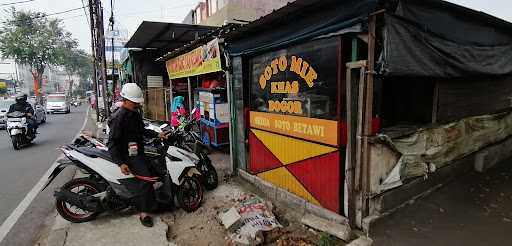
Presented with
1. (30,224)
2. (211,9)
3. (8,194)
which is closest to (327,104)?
(30,224)

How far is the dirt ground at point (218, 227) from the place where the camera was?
3762 mm

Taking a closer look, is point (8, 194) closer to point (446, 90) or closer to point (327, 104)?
point (327, 104)

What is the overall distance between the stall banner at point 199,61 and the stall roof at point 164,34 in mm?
954

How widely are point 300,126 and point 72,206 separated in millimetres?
3526

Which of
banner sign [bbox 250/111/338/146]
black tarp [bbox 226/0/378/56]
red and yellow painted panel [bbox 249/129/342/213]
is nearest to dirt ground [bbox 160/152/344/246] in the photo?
red and yellow painted panel [bbox 249/129/342/213]

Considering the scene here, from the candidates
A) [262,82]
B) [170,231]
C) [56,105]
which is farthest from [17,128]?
[56,105]

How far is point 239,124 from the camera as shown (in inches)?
235

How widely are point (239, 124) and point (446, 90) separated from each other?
3.67 metres

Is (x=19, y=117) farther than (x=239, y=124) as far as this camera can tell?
Yes

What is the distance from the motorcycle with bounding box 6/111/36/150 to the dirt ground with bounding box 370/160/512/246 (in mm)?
10664

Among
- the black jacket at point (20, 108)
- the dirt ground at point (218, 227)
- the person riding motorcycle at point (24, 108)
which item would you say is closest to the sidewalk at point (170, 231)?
the dirt ground at point (218, 227)

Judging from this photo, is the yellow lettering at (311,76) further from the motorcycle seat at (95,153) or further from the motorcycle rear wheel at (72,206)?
the motorcycle rear wheel at (72,206)

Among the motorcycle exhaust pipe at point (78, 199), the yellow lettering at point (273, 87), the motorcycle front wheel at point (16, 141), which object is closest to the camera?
the motorcycle exhaust pipe at point (78, 199)

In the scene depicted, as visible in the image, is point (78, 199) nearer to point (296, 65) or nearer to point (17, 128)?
point (296, 65)
